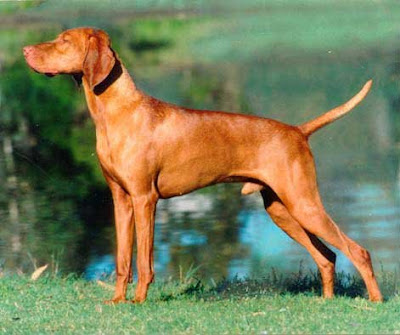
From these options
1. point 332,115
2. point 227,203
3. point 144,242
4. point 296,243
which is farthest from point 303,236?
point 227,203

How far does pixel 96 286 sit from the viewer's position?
967cm

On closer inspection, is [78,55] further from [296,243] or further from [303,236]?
[296,243]

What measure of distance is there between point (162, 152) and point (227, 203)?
6292 mm

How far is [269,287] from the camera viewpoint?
9.86 m

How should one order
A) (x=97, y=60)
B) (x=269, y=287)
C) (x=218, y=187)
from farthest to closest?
(x=218, y=187) < (x=269, y=287) < (x=97, y=60)

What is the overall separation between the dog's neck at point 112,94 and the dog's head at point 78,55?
0.10 metres

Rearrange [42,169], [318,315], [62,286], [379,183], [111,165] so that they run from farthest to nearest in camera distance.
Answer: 1. [42,169]
2. [379,183]
3. [62,286]
4. [111,165]
5. [318,315]

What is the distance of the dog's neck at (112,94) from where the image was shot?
8695 mm

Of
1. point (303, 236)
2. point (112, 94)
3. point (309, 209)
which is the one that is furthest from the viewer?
point (303, 236)

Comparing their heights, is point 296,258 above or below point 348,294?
below

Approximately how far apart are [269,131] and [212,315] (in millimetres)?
1508

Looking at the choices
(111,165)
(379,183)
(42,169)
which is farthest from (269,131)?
(42,169)

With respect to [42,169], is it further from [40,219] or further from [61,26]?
[61,26]

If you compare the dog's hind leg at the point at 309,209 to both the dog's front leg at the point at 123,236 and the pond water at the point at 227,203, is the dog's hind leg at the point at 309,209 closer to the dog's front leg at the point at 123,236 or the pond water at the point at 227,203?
the dog's front leg at the point at 123,236
